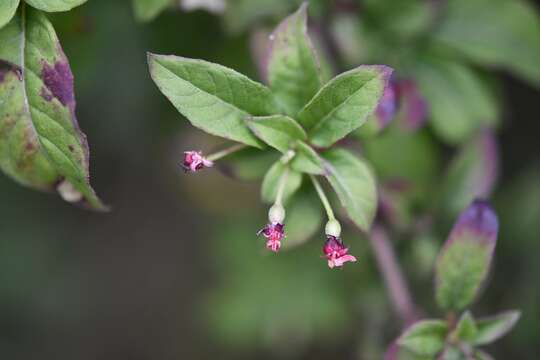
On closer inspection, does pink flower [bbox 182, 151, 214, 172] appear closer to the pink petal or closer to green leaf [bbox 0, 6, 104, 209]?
green leaf [bbox 0, 6, 104, 209]

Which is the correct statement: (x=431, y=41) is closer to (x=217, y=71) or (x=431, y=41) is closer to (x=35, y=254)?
(x=217, y=71)

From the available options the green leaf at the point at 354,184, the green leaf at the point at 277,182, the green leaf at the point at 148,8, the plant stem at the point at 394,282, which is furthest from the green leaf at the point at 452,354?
the green leaf at the point at 148,8

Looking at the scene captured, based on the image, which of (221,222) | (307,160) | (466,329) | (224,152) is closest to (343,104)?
(307,160)

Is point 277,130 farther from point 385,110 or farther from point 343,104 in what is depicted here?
point 385,110

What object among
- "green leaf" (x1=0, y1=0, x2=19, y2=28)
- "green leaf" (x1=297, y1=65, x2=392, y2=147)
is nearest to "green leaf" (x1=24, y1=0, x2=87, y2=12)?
"green leaf" (x1=0, y1=0, x2=19, y2=28)

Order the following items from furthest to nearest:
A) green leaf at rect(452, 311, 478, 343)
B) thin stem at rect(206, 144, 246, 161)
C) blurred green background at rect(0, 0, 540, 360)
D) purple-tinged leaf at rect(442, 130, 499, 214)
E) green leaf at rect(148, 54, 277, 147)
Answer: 1. blurred green background at rect(0, 0, 540, 360)
2. purple-tinged leaf at rect(442, 130, 499, 214)
3. green leaf at rect(452, 311, 478, 343)
4. thin stem at rect(206, 144, 246, 161)
5. green leaf at rect(148, 54, 277, 147)

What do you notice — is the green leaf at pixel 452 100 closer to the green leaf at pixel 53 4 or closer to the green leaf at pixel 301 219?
the green leaf at pixel 301 219
